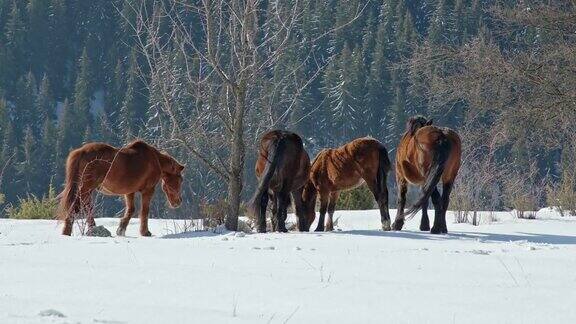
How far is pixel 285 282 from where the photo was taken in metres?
5.39

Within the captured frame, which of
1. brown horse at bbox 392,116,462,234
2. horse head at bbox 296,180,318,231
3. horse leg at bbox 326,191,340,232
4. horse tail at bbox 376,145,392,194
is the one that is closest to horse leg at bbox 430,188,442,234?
brown horse at bbox 392,116,462,234

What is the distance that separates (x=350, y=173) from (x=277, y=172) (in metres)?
1.32

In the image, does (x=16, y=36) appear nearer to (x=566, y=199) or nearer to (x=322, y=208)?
(x=566, y=199)

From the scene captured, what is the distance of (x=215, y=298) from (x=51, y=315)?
0.95 m

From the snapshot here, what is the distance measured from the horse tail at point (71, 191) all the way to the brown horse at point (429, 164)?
12.1ft

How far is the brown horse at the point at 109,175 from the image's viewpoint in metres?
10.9

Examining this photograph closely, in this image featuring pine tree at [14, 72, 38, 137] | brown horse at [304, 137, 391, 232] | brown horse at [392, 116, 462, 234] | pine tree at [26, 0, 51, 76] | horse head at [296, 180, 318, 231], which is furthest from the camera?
pine tree at [26, 0, 51, 76]

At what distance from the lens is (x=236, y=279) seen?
5488 millimetres

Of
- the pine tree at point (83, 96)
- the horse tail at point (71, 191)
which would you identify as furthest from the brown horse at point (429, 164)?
the pine tree at point (83, 96)

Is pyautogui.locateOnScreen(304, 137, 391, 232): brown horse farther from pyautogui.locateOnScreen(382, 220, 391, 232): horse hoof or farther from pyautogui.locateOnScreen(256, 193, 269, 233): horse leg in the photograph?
pyautogui.locateOnScreen(256, 193, 269, 233): horse leg

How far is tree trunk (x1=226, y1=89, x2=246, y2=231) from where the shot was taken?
38.3 feet

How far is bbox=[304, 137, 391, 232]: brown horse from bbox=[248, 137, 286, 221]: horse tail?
122 cm

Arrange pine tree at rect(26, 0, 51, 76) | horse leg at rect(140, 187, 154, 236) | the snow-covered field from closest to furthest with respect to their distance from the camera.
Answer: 1. the snow-covered field
2. horse leg at rect(140, 187, 154, 236)
3. pine tree at rect(26, 0, 51, 76)

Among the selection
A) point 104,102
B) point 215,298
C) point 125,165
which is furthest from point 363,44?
point 215,298
